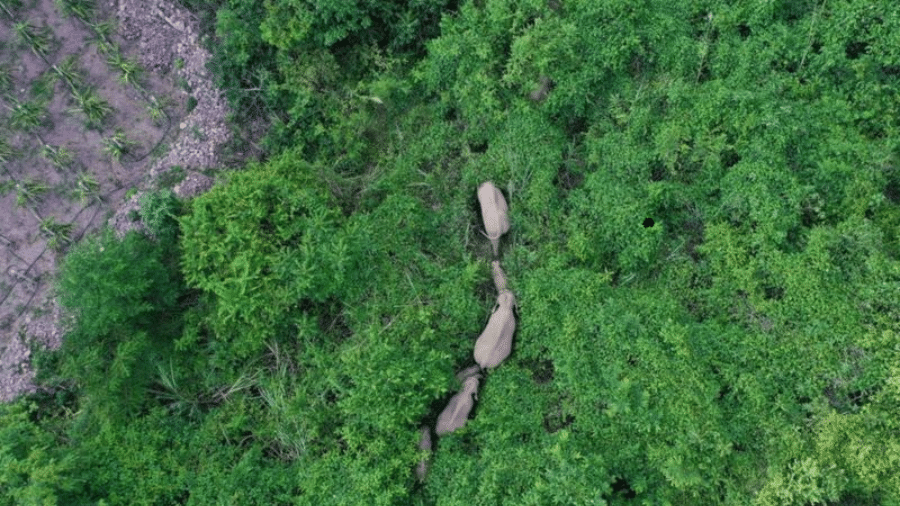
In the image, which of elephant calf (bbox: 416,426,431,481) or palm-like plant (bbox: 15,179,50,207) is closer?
elephant calf (bbox: 416,426,431,481)

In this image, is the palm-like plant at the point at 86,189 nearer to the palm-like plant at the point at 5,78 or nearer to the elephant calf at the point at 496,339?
the palm-like plant at the point at 5,78

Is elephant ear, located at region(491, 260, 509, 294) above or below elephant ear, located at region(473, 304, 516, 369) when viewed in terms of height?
above

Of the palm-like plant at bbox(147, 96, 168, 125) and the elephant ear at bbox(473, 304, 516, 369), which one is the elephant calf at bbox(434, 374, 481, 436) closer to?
the elephant ear at bbox(473, 304, 516, 369)

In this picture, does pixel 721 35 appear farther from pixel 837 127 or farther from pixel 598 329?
pixel 598 329

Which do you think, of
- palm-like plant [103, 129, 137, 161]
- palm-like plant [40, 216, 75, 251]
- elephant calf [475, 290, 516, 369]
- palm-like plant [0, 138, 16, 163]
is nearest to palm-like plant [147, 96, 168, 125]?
palm-like plant [103, 129, 137, 161]

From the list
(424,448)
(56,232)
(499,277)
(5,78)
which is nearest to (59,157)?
(56,232)

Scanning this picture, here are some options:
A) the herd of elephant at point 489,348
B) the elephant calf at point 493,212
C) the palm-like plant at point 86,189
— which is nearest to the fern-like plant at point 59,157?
the palm-like plant at point 86,189
